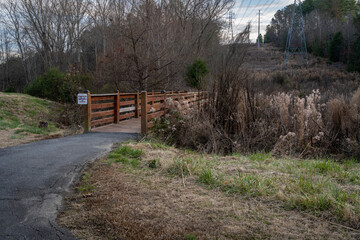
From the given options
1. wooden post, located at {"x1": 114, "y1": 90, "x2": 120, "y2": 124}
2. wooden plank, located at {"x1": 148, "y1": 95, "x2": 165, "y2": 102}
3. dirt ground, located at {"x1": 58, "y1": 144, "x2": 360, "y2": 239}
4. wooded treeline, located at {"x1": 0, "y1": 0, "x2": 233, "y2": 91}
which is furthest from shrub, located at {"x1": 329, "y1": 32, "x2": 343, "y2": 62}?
dirt ground, located at {"x1": 58, "y1": 144, "x2": 360, "y2": 239}

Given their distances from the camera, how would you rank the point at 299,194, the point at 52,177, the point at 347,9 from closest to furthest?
the point at 299,194, the point at 52,177, the point at 347,9

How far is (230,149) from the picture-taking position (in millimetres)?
8719

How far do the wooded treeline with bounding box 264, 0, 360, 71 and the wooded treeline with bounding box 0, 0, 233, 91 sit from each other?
71.8 ft

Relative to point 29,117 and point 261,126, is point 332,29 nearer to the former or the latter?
point 29,117

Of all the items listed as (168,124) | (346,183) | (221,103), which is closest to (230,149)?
(221,103)

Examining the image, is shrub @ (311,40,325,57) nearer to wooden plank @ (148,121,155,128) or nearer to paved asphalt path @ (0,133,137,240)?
wooden plank @ (148,121,155,128)

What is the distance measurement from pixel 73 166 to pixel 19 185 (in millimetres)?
1071

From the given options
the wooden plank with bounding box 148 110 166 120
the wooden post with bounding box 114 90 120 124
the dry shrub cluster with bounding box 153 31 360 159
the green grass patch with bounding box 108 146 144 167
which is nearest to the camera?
the green grass patch with bounding box 108 146 144 167

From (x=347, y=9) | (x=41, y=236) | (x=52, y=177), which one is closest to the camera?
(x=41, y=236)

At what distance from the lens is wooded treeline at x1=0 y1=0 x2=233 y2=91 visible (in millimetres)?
19156

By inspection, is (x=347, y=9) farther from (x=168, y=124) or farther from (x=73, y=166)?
(x=73, y=166)

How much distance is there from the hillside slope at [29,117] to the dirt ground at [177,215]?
7.80m

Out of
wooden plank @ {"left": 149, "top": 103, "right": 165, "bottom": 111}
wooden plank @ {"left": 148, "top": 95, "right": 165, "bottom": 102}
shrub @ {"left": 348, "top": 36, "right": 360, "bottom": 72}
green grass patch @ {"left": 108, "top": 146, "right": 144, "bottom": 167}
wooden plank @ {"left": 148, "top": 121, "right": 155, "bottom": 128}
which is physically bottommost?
green grass patch @ {"left": 108, "top": 146, "right": 144, "bottom": 167}

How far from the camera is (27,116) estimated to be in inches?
652
